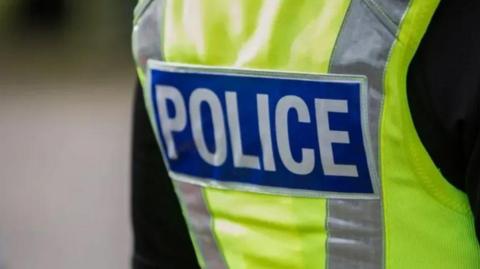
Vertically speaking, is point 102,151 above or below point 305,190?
below

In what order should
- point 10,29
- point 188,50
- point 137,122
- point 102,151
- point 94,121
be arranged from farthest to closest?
point 10,29
point 94,121
point 102,151
point 137,122
point 188,50

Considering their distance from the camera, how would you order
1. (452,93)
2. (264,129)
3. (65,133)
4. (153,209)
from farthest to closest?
(65,133), (153,209), (264,129), (452,93)

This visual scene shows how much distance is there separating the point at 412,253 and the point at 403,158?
70mm

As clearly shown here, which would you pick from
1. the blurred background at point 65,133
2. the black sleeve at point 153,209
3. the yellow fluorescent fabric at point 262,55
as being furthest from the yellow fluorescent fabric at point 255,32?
the blurred background at point 65,133

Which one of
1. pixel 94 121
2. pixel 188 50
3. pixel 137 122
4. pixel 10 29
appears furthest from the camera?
pixel 10 29

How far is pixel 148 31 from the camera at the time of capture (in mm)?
776

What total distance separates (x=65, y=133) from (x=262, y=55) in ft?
9.09

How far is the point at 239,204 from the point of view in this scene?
2.48ft

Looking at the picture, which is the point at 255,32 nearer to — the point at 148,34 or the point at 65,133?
the point at 148,34

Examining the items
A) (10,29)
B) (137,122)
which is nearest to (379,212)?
(137,122)

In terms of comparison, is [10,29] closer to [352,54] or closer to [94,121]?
[94,121]

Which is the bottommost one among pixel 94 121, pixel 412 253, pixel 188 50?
pixel 94 121

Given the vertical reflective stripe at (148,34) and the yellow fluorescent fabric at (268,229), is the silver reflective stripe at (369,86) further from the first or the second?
the vertical reflective stripe at (148,34)

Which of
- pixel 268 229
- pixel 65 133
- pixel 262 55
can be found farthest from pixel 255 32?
pixel 65 133
